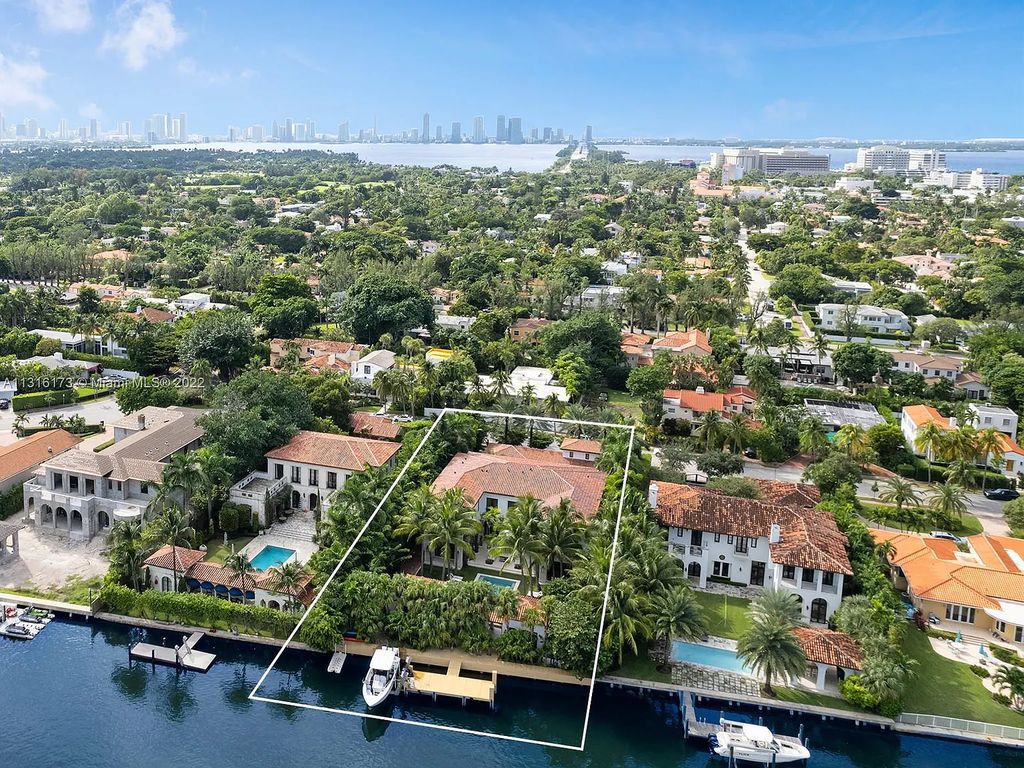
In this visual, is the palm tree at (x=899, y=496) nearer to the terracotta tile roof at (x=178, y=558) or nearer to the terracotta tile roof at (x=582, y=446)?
the terracotta tile roof at (x=582, y=446)

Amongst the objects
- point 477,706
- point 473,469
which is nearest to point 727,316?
point 473,469

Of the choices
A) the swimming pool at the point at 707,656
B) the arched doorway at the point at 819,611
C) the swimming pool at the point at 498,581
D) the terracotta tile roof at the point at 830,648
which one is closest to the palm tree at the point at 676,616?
the swimming pool at the point at 707,656

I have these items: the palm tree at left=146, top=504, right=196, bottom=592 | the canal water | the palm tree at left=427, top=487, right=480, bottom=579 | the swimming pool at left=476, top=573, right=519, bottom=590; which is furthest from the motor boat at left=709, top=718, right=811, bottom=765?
the palm tree at left=146, top=504, right=196, bottom=592

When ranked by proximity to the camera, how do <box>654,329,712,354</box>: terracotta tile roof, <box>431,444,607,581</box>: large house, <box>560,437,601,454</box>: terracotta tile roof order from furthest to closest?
<box>654,329,712,354</box>: terracotta tile roof
<box>560,437,601,454</box>: terracotta tile roof
<box>431,444,607,581</box>: large house

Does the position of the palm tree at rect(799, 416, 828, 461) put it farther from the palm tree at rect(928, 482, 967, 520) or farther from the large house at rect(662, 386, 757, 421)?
the palm tree at rect(928, 482, 967, 520)

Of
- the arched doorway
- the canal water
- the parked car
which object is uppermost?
the parked car

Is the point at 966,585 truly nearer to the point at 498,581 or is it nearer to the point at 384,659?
the point at 498,581

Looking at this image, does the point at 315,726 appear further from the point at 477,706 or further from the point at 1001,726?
the point at 1001,726
